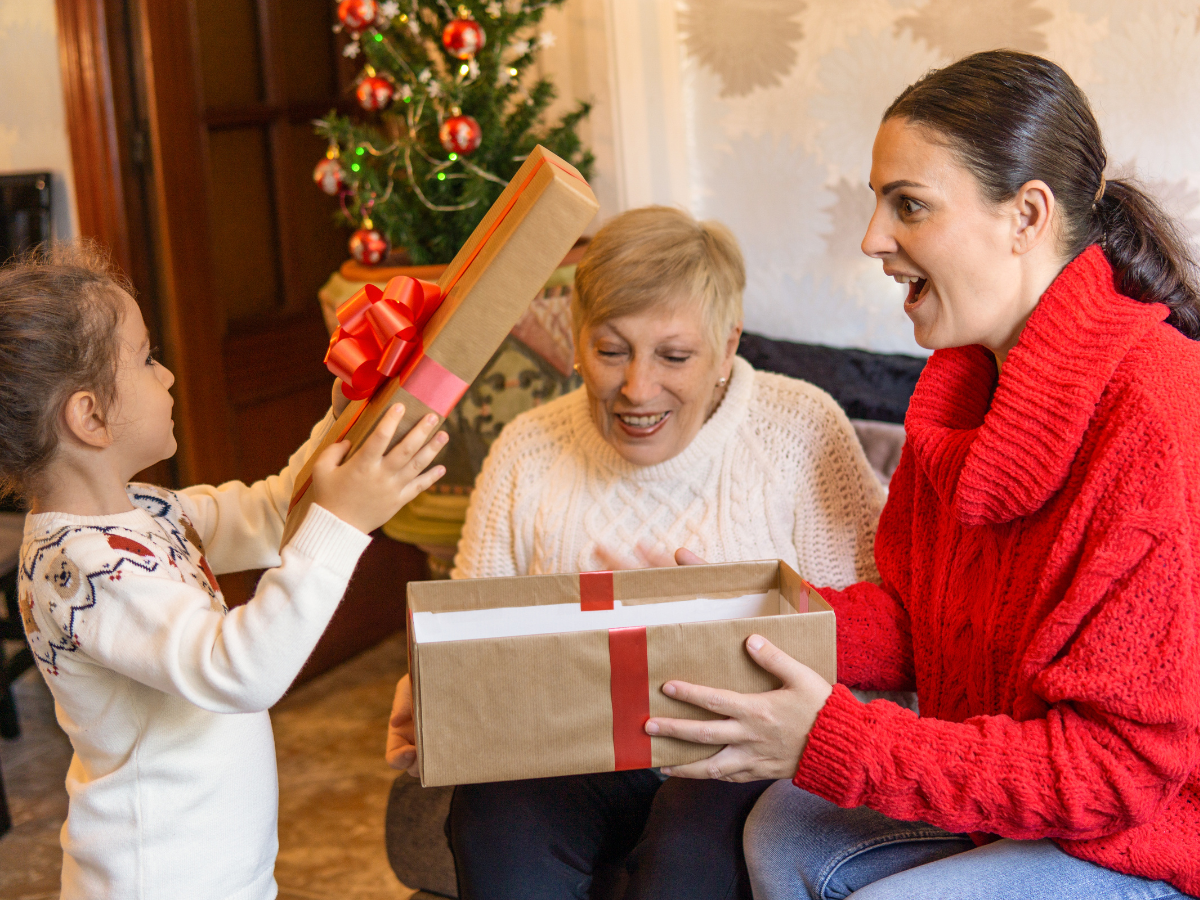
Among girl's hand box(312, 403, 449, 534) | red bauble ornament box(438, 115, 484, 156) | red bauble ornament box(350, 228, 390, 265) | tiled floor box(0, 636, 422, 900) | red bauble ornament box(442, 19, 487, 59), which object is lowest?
tiled floor box(0, 636, 422, 900)

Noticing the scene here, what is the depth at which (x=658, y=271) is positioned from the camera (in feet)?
5.19

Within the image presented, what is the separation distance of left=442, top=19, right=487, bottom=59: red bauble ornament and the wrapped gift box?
1222mm

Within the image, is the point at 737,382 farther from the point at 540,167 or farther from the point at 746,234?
the point at 746,234

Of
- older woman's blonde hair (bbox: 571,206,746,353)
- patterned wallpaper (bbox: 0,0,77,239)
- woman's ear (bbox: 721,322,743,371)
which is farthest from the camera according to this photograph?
patterned wallpaper (bbox: 0,0,77,239)

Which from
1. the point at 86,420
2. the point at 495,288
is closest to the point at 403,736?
the point at 86,420

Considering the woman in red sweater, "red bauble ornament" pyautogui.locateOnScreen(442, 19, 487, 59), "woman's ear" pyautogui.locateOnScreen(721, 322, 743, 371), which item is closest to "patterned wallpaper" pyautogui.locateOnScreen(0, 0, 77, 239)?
"red bauble ornament" pyautogui.locateOnScreen(442, 19, 487, 59)

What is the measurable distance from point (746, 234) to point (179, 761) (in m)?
1.74

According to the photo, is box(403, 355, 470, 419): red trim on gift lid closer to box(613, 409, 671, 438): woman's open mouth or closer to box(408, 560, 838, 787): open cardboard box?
box(408, 560, 838, 787): open cardboard box

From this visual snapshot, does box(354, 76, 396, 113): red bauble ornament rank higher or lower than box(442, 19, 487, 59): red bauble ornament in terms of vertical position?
lower

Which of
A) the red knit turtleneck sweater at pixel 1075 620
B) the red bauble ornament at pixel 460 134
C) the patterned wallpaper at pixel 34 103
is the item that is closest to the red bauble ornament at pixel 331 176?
the red bauble ornament at pixel 460 134

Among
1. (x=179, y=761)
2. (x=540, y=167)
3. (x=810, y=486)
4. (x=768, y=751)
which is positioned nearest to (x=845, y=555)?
(x=810, y=486)

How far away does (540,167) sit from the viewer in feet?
3.56

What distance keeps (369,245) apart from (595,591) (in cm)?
139

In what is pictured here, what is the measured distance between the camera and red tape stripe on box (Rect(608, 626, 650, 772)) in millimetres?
1082
